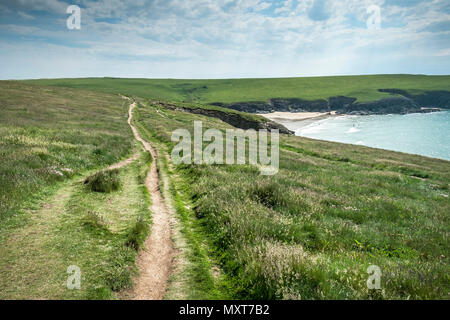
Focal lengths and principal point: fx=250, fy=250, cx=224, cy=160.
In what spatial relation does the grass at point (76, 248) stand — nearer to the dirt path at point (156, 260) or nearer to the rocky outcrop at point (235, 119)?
the dirt path at point (156, 260)

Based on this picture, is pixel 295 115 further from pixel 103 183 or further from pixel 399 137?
pixel 103 183

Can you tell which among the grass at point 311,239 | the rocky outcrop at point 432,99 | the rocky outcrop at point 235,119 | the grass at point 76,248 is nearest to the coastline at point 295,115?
the rocky outcrop at point 235,119

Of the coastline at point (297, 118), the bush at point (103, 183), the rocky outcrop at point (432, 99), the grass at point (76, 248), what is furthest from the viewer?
the rocky outcrop at point (432, 99)

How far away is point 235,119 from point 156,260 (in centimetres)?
7689

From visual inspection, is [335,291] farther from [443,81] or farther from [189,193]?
[443,81]

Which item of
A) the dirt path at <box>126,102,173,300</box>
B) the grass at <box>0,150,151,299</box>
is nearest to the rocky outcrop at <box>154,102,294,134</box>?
the dirt path at <box>126,102,173,300</box>

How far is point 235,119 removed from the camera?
82.2 metres

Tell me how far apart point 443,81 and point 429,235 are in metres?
259

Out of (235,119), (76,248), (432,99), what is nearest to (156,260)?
(76,248)

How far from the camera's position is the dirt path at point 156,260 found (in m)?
5.87

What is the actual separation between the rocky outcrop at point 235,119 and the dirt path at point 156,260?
234 feet

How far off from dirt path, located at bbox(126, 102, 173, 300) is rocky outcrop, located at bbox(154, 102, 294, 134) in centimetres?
7122

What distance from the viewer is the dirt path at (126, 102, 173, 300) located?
587 centimetres
